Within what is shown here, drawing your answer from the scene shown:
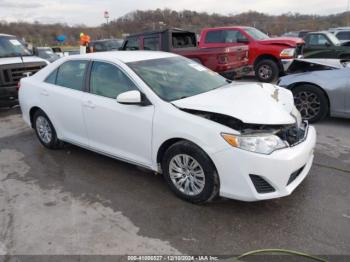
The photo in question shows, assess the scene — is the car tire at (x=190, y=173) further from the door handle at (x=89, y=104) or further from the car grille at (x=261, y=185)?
the door handle at (x=89, y=104)

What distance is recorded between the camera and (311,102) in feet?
19.4

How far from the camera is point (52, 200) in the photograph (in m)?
3.75

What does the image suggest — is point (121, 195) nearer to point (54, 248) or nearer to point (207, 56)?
point (54, 248)

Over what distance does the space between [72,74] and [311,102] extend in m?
4.19

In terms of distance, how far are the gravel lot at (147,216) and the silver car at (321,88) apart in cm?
136

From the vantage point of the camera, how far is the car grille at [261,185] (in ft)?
9.82

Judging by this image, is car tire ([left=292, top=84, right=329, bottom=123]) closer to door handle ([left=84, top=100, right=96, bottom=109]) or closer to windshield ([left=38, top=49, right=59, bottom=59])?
door handle ([left=84, top=100, right=96, bottom=109])

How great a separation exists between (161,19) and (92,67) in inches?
1769

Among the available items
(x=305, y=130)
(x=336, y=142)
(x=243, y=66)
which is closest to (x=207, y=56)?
(x=243, y=66)

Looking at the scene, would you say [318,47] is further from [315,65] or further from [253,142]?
[253,142]

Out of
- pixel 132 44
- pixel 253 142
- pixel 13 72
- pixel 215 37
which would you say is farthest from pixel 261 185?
pixel 215 37

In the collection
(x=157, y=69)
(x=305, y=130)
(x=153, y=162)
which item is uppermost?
(x=157, y=69)

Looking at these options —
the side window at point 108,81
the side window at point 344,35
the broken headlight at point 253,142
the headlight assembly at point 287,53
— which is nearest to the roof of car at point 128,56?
the side window at point 108,81

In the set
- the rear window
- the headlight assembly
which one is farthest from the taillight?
the headlight assembly
